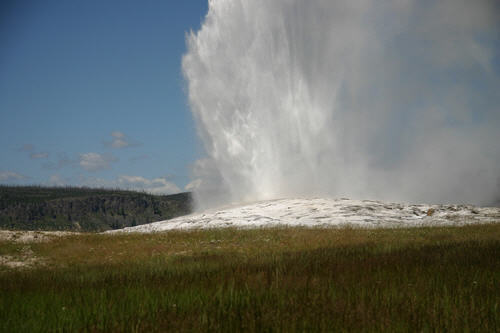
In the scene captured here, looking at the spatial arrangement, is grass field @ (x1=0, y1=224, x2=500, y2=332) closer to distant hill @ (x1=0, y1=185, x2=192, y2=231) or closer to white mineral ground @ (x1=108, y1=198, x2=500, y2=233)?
white mineral ground @ (x1=108, y1=198, x2=500, y2=233)

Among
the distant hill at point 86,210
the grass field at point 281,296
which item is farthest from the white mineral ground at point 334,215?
the distant hill at point 86,210

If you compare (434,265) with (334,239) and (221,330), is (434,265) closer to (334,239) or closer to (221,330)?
(221,330)

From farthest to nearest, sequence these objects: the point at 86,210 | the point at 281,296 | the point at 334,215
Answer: the point at 86,210, the point at 334,215, the point at 281,296

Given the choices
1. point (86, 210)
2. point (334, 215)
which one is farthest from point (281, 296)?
point (86, 210)

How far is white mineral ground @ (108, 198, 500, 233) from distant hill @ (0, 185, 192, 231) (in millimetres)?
101986

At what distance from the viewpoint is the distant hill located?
435 feet

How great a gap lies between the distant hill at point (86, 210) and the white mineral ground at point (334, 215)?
102 m

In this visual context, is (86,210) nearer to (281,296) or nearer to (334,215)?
(334,215)

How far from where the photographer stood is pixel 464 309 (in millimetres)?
5047

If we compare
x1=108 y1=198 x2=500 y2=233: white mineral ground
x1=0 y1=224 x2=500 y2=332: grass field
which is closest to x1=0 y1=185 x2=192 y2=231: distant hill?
x1=108 y1=198 x2=500 y2=233: white mineral ground

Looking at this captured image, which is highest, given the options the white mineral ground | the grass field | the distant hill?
the distant hill

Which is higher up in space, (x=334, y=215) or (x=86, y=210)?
(x=86, y=210)

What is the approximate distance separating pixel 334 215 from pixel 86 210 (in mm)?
138130

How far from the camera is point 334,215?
2630 centimetres
